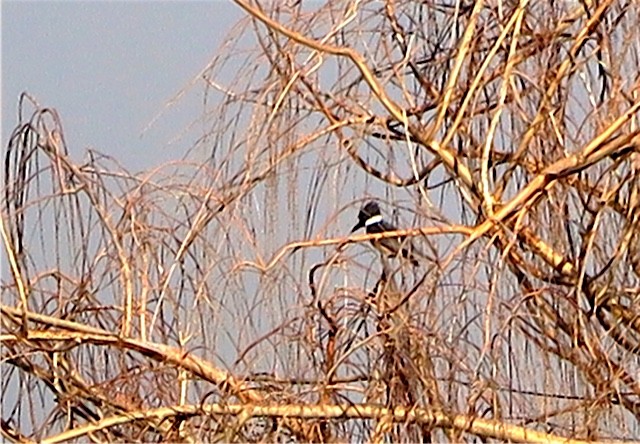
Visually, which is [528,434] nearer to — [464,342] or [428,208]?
[464,342]

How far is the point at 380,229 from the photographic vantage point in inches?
59.5

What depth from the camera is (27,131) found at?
161cm

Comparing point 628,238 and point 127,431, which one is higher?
point 628,238

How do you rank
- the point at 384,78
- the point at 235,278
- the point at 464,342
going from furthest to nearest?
the point at 384,78
the point at 235,278
the point at 464,342

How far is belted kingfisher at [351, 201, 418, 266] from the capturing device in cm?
147

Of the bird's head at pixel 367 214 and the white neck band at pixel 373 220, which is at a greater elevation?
the bird's head at pixel 367 214

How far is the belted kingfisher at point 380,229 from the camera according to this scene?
58.0 inches

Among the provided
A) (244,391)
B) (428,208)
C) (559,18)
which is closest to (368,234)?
(428,208)

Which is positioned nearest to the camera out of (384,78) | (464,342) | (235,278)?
(464,342)

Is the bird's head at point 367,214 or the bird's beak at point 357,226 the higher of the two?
the bird's head at point 367,214

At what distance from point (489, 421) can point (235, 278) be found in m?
0.34

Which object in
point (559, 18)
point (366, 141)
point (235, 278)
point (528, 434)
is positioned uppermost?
point (559, 18)

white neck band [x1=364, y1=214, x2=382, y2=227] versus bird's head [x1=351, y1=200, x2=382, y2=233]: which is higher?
bird's head [x1=351, y1=200, x2=382, y2=233]

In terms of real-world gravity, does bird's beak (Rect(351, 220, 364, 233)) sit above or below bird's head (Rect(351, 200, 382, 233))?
below
